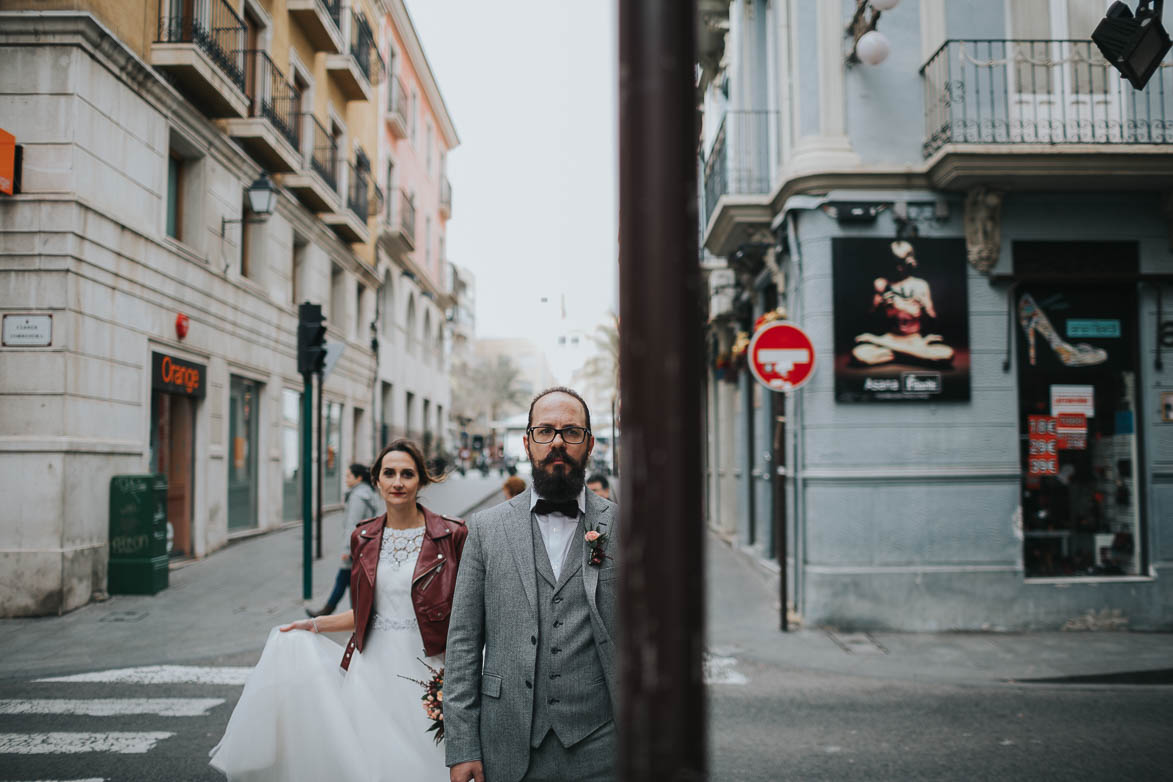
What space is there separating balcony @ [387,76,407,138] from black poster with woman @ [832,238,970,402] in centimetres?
2029

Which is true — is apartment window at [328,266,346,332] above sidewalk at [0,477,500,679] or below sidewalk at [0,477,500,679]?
above

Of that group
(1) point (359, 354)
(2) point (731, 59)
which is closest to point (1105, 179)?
(2) point (731, 59)

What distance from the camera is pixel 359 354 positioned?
24.6 m

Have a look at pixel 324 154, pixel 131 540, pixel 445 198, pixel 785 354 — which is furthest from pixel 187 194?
pixel 445 198

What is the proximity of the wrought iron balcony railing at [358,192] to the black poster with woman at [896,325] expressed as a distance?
15148 millimetres

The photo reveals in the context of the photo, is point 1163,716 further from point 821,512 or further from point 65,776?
point 65,776

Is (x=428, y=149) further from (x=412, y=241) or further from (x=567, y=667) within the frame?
(x=567, y=667)

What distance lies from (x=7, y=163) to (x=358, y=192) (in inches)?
513

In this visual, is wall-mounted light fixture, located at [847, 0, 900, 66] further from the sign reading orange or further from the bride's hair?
the sign reading orange

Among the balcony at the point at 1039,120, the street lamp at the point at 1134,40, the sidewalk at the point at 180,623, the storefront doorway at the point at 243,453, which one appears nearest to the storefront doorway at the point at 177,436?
the sidewalk at the point at 180,623

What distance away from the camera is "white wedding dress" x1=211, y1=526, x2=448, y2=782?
3.99 metres

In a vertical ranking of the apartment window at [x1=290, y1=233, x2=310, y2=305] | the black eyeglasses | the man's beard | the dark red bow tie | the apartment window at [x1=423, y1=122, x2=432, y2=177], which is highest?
the apartment window at [x1=423, y1=122, x2=432, y2=177]

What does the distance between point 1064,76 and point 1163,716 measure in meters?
7.09

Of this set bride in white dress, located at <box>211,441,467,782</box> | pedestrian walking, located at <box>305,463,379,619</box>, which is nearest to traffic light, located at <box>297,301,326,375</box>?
pedestrian walking, located at <box>305,463,379,619</box>
